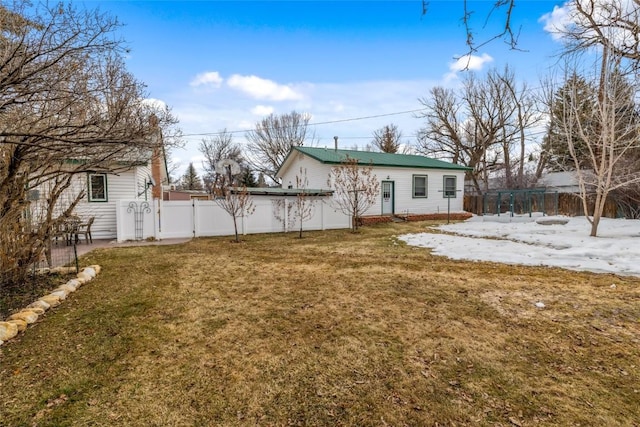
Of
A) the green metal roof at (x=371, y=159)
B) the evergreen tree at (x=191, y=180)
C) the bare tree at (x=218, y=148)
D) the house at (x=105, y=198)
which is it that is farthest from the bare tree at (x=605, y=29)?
the evergreen tree at (x=191, y=180)

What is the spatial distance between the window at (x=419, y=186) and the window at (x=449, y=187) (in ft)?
4.99

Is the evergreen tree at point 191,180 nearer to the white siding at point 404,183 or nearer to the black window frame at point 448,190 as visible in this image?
the white siding at point 404,183

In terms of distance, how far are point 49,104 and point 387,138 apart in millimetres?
30649

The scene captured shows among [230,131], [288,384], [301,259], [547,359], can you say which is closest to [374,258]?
[301,259]

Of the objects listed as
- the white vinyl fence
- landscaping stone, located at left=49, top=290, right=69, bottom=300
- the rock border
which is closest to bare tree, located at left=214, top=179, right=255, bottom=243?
the white vinyl fence

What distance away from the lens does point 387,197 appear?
54.9 feet

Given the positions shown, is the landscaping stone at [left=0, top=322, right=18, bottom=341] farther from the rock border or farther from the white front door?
the white front door

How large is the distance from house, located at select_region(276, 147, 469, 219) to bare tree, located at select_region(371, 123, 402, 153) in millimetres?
12951

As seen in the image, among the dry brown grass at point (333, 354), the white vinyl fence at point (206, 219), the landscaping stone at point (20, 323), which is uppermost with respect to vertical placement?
the white vinyl fence at point (206, 219)

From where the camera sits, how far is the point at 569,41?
9.97 m

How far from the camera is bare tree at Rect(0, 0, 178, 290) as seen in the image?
2.94 m

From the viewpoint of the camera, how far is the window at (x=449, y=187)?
1873cm

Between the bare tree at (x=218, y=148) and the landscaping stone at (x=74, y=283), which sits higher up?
the bare tree at (x=218, y=148)

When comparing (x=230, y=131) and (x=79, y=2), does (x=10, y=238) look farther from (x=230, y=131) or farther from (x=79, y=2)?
(x=230, y=131)
